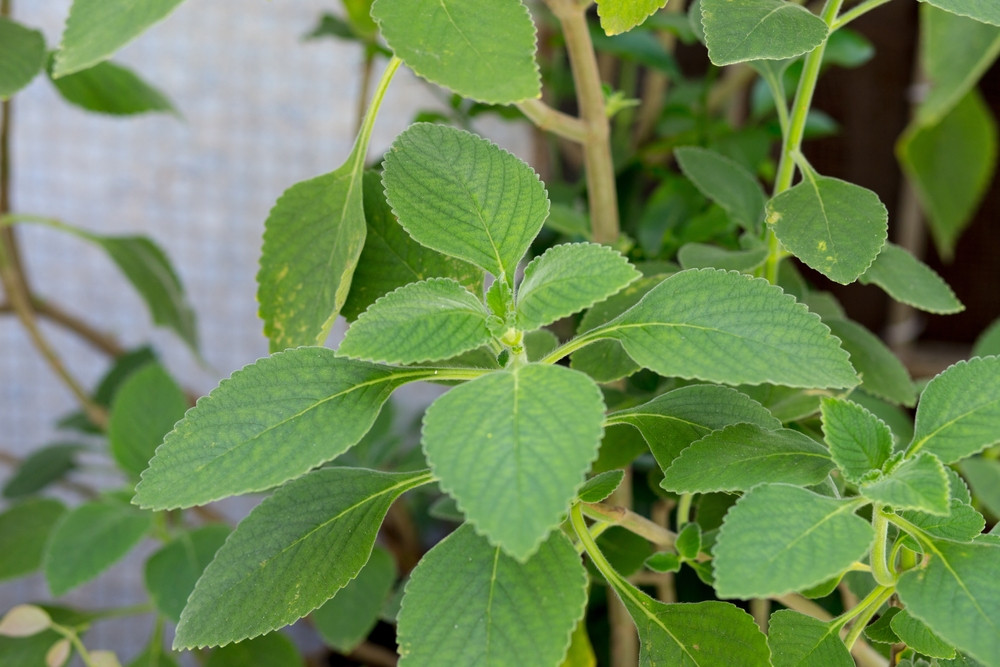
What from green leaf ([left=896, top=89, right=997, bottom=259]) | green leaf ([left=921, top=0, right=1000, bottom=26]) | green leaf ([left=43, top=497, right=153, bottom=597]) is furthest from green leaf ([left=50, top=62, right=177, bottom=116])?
green leaf ([left=896, top=89, right=997, bottom=259])

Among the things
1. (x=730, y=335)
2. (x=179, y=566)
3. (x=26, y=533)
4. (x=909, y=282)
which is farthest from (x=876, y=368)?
(x=26, y=533)

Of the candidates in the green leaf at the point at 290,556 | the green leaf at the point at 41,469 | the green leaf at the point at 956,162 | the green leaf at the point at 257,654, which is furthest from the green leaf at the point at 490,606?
the green leaf at the point at 956,162

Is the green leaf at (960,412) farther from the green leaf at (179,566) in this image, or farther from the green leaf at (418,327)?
the green leaf at (179,566)

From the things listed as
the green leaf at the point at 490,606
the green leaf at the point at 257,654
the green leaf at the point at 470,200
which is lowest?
the green leaf at the point at 257,654

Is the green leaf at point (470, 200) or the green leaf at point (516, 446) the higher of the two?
the green leaf at point (470, 200)

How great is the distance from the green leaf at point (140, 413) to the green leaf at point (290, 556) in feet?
0.76

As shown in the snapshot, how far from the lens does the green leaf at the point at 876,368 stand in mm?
389

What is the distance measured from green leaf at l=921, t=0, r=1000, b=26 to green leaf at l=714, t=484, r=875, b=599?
156 millimetres

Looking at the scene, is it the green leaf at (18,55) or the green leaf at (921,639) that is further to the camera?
the green leaf at (18,55)

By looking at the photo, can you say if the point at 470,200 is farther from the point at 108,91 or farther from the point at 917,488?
the point at 108,91

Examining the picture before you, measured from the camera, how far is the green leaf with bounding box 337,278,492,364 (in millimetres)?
277

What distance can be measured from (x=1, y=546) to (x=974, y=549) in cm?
53

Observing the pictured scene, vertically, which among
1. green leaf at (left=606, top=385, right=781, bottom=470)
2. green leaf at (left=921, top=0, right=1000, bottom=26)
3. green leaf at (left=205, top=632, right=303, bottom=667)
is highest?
green leaf at (left=921, top=0, right=1000, bottom=26)

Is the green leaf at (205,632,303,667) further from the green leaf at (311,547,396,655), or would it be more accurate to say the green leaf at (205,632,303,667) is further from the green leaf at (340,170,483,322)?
the green leaf at (340,170,483,322)
